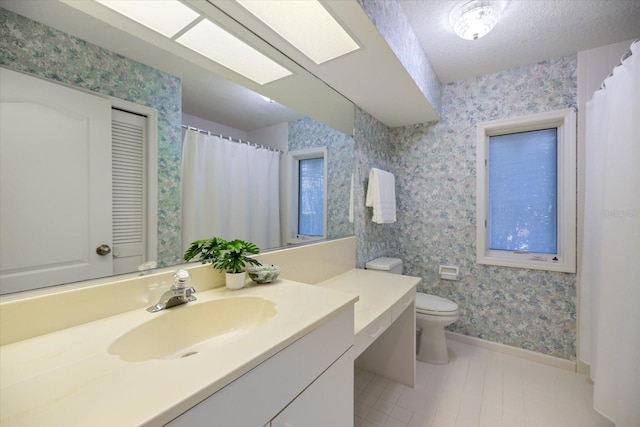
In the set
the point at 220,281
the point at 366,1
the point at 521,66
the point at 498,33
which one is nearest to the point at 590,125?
the point at 521,66

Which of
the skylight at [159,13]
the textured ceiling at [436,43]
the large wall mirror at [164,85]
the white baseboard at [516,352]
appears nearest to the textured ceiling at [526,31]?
the textured ceiling at [436,43]

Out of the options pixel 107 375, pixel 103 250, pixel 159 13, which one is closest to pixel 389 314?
pixel 107 375

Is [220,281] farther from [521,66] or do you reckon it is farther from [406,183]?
[521,66]

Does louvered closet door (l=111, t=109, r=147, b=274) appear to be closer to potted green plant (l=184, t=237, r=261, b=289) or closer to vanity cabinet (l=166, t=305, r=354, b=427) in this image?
potted green plant (l=184, t=237, r=261, b=289)

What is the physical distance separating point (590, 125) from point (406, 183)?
1.28 m

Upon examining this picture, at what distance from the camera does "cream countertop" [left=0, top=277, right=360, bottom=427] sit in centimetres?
39

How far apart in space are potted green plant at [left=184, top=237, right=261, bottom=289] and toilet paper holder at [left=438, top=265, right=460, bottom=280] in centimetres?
187

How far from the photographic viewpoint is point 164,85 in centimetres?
98

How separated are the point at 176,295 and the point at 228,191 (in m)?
0.53

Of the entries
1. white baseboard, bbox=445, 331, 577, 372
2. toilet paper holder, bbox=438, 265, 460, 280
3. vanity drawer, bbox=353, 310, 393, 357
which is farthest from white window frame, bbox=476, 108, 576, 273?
vanity drawer, bbox=353, 310, 393, 357

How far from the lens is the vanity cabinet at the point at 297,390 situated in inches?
19.6

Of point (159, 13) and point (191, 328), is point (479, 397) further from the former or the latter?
point (159, 13)

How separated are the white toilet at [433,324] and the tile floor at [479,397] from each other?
74 mm

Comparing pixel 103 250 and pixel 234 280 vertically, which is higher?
pixel 103 250
